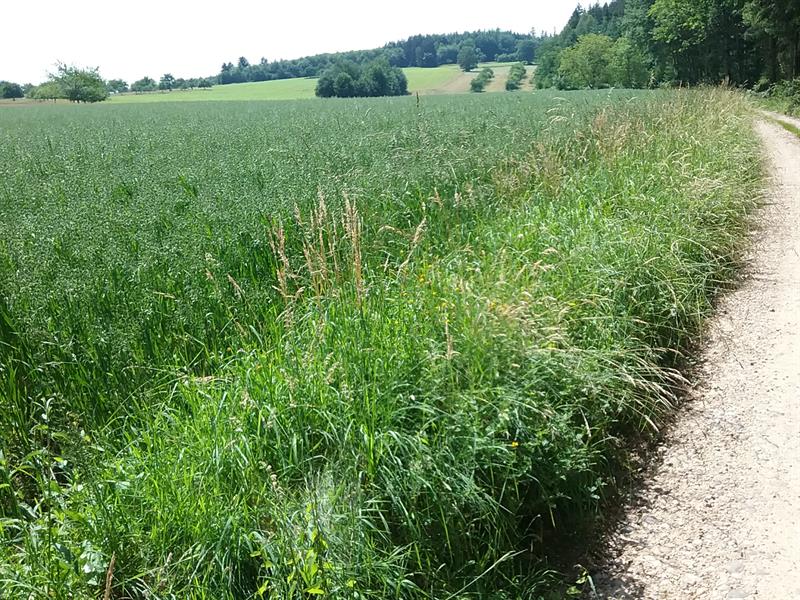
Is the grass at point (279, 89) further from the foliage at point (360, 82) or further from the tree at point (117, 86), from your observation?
the tree at point (117, 86)

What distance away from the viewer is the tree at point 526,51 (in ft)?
381

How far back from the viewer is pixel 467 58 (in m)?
99.1

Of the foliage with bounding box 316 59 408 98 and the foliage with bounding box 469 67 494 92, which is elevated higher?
the foliage with bounding box 316 59 408 98

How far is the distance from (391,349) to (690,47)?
5656 centimetres

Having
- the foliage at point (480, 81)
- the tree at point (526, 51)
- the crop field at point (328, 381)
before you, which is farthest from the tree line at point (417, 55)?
the crop field at point (328, 381)

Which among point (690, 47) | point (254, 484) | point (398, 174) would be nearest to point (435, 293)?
point (254, 484)

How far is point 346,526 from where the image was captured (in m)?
2.72

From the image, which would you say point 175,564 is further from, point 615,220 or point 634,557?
point 615,220

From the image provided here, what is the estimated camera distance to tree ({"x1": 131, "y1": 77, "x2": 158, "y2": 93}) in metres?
95.6

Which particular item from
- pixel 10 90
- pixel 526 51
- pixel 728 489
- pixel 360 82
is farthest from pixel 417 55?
pixel 728 489

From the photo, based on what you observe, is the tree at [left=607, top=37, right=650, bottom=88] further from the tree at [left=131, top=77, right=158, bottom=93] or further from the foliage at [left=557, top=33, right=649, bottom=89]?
the tree at [left=131, top=77, right=158, bottom=93]

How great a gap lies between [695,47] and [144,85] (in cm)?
8182

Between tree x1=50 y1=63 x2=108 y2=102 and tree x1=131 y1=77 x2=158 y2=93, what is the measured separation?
Answer: 7.17 m

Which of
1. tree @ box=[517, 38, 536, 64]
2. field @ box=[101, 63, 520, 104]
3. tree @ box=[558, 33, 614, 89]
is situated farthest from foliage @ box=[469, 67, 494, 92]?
tree @ box=[517, 38, 536, 64]
